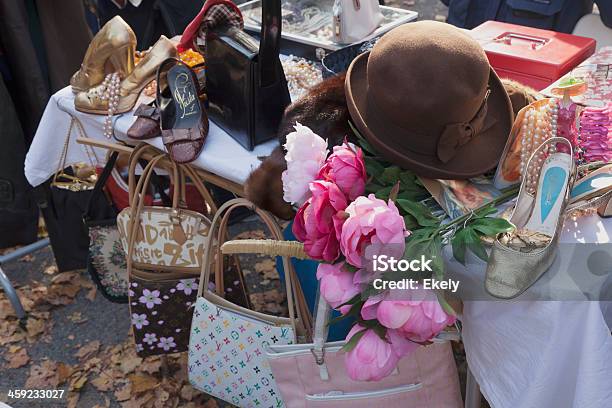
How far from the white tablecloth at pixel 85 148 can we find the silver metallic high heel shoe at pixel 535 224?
28.5 inches

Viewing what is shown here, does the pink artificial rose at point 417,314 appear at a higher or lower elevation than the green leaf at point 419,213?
lower

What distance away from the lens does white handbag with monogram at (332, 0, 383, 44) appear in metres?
2.16

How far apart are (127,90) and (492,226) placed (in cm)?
135

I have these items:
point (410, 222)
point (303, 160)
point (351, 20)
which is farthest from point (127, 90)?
point (410, 222)

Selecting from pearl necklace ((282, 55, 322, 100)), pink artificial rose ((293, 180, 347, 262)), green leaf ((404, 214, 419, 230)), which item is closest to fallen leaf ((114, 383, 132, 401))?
pearl necklace ((282, 55, 322, 100))

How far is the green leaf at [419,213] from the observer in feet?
3.79

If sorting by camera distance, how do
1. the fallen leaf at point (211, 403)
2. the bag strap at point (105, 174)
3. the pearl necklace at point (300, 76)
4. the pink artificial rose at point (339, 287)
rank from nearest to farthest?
the pink artificial rose at point (339, 287) → the pearl necklace at point (300, 76) → the bag strap at point (105, 174) → the fallen leaf at point (211, 403)

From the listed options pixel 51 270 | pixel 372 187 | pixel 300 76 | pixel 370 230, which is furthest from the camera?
pixel 51 270

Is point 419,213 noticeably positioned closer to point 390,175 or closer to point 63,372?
point 390,175

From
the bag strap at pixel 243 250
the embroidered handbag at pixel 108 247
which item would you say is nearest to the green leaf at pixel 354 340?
the bag strap at pixel 243 250

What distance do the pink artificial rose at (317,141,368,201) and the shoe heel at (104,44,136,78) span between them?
113 centimetres

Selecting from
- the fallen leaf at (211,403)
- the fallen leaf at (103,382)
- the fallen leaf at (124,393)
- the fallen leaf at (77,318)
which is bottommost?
the fallen leaf at (77,318)

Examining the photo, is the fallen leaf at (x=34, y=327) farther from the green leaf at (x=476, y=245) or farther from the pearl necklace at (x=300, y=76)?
the green leaf at (x=476, y=245)

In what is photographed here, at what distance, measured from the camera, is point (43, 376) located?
2264 millimetres
